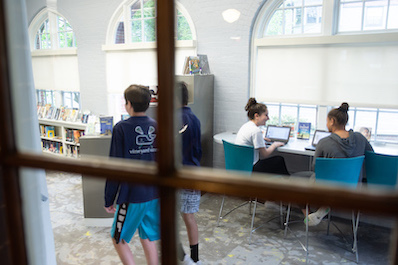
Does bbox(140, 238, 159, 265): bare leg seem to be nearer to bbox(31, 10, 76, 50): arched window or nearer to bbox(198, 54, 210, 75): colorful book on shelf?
bbox(198, 54, 210, 75): colorful book on shelf

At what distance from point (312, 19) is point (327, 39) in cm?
33

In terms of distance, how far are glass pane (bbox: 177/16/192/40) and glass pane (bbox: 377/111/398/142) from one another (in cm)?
261

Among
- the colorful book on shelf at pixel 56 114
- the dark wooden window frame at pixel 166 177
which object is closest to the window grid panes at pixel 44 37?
the colorful book on shelf at pixel 56 114

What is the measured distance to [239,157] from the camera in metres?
2.94

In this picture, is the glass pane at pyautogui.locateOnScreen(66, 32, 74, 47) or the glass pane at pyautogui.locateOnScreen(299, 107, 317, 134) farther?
the glass pane at pyautogui.locateOnScreen(66, 32, 74, 47)

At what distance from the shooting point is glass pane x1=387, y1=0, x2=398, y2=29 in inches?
134

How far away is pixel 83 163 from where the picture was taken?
50cm

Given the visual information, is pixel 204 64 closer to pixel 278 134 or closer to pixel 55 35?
pixel 278 134

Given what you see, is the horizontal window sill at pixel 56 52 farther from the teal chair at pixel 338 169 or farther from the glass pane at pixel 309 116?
the teal chair at pixel 338 169

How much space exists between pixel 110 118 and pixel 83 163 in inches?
110

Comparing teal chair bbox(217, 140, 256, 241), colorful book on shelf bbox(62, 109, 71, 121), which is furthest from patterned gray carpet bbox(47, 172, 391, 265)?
colorful book on shelf bbox(62, 109, 71, 121)

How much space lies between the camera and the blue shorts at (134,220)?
200cm

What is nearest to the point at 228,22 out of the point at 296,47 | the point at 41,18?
the point at 296,47

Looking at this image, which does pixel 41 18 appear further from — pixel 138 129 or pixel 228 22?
pixel 138 129
